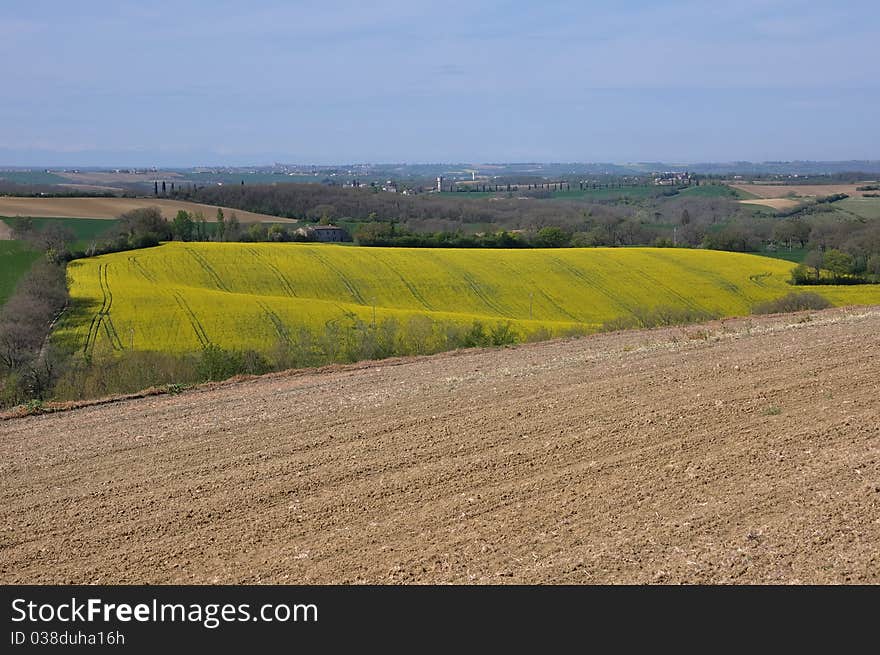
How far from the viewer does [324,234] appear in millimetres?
A: 91375

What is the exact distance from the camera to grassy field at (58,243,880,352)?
4472cm

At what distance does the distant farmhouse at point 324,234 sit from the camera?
295ft

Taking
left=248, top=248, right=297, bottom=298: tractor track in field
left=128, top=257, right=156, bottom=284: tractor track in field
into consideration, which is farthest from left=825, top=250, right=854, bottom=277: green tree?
left=128, top=257, right=156, bottom=284: tractor track in field

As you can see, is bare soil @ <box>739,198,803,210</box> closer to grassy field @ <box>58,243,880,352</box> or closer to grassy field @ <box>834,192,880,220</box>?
grassy field @ <box>834,192,880,220</box>

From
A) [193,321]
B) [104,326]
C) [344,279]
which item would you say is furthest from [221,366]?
[344,279]

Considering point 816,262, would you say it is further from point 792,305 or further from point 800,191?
point 800,191

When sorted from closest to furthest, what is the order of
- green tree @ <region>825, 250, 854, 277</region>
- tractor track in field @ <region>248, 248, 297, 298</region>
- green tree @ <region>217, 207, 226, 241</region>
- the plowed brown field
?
the plowed brown field, tractor track in field @ <region>248, 248, 297, 298</region>, green tree @ <region>825, 250, 854, 277</region>, green tree @ <region>217, 207, 226, 241</region>

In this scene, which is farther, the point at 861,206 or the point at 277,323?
the point at 861,206

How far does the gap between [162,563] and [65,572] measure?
981 millimetres

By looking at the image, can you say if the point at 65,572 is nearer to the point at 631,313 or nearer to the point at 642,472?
the point at 642,472

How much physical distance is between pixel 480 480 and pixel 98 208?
9849 centimetres

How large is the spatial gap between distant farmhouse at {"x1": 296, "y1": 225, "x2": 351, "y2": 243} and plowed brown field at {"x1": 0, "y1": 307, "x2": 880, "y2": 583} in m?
73.5

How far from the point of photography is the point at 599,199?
164 meters

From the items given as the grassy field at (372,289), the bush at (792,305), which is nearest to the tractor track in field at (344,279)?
the grassy field at (372,289)
